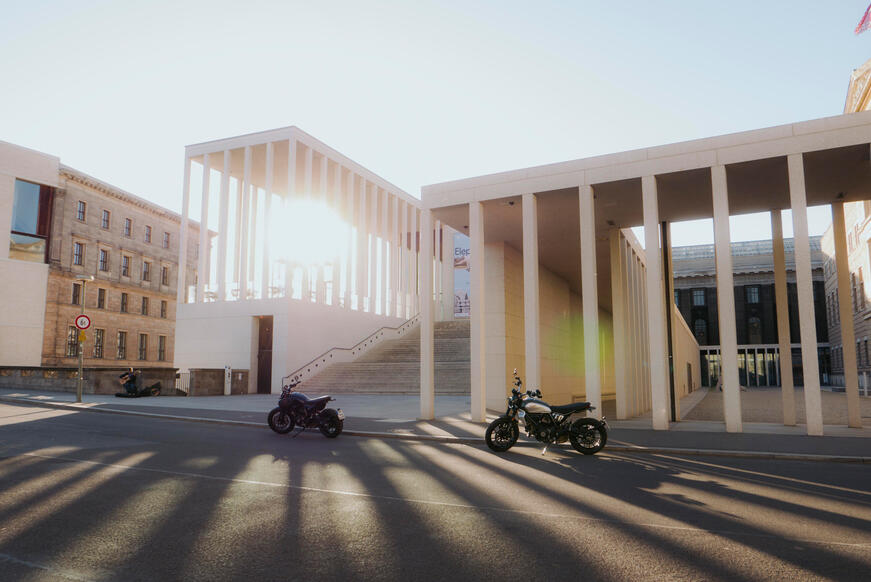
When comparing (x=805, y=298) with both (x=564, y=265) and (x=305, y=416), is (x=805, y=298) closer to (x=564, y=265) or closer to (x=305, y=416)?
(x=305, y=416)

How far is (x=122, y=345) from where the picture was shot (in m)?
50.2

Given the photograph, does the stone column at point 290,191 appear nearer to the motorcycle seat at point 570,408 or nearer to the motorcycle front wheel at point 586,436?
the motorcycle seat at point 570,408

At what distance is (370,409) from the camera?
19.4m

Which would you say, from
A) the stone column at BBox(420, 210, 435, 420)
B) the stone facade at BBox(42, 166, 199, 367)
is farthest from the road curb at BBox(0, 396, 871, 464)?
the stone facade at BBox(42, 166, 199, 367)

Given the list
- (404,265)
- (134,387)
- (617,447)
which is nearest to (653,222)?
(617,447)

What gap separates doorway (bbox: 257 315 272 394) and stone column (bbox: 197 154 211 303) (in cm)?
482

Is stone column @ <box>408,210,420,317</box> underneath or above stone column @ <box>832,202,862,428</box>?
above

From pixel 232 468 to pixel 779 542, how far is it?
7045 mm

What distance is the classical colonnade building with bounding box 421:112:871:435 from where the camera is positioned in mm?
12562

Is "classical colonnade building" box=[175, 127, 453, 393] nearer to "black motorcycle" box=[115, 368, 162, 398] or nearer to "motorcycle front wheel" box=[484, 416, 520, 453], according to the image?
"black motorcycle" box=[115, 368, 162, 398]

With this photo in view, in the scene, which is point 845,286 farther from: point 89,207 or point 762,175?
point 89,207

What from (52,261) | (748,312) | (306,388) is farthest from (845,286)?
(748,312)

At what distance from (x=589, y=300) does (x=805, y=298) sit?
4.56 metres

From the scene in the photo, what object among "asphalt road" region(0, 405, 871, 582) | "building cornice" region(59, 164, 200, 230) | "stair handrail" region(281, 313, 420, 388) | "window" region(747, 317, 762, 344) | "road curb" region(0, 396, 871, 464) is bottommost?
"road curb" region(0, 396, 871, 464)
